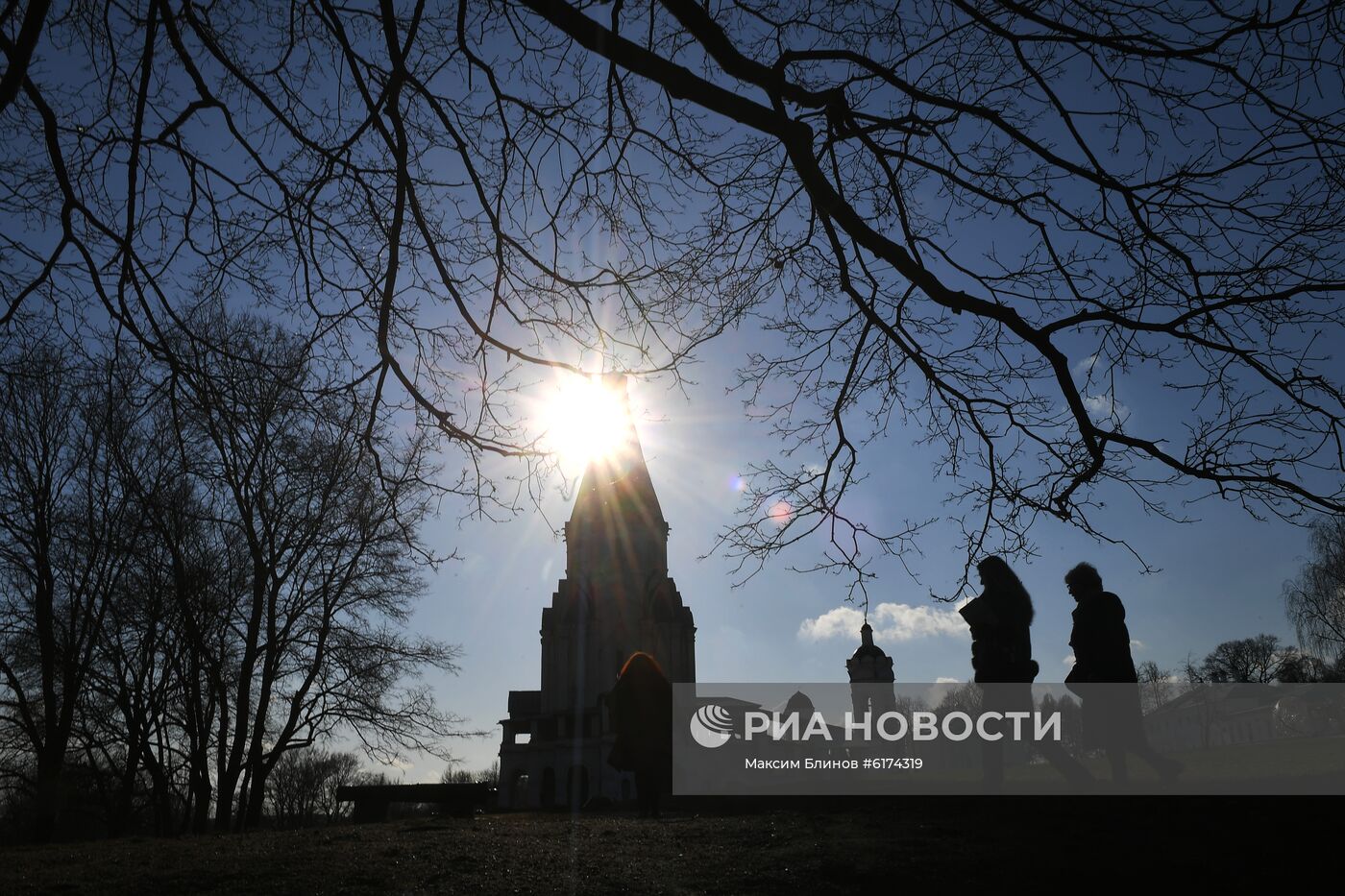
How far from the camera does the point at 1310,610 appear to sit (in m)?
36.2

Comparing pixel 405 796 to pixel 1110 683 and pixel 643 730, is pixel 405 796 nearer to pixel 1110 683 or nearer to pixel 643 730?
pixel 643 730

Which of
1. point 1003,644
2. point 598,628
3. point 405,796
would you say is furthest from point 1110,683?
point 598,628

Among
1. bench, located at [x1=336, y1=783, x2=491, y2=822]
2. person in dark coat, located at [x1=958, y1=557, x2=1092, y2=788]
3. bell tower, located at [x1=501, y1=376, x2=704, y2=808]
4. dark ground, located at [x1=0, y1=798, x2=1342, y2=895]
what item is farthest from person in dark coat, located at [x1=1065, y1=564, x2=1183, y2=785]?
bell tower, located at [x1=501, y1=376, x2=704, y2=808]

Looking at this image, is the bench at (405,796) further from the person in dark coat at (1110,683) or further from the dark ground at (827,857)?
the person in dark coat at (1110,683)

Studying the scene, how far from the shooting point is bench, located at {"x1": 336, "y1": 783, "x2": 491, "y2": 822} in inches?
541

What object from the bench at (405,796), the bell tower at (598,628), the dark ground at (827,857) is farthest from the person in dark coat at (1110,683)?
the bell tower at (598,628)

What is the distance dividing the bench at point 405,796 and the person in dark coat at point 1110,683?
8.98 m

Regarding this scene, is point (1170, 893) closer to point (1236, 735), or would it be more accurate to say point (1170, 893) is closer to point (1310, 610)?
point (1310, 610)

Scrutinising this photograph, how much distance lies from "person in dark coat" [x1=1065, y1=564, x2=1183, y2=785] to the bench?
29.5 ft

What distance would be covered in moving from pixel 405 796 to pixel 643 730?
15.7ft

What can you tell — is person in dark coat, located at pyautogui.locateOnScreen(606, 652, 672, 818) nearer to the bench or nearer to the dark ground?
the bench

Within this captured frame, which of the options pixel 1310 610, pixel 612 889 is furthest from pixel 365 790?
pixel 1310 610

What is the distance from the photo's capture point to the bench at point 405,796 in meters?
13.7

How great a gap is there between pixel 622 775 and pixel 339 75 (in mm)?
42029
